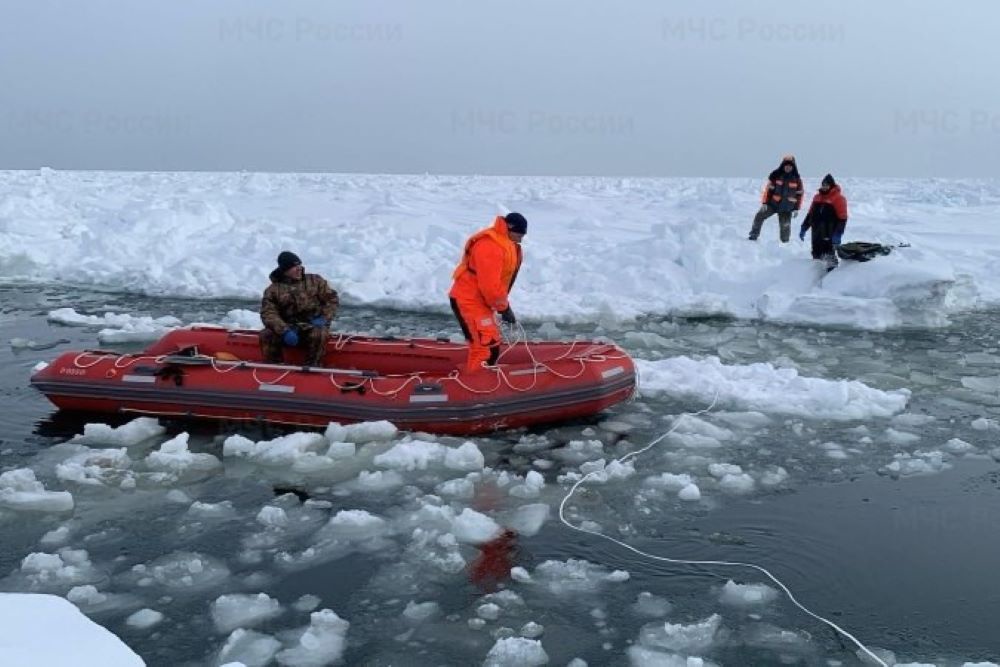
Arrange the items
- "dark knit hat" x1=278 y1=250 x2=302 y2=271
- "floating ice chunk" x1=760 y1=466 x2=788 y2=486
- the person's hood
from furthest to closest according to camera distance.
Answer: the person's hood
"dark knit hat" x1=278 y1=250 x2=302 y2=271
"floating ice chunk" x1=760 y1=466 x2=788 y2=486

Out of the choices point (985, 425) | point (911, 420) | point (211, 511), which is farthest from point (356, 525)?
point (985, 425)

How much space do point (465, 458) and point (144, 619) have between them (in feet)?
7.49

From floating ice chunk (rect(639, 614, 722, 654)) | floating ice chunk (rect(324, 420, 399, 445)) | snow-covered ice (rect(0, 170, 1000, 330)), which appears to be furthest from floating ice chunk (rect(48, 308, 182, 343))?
floating ice chunk (rect(639, 614, 722, 654))

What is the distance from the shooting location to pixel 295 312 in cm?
649

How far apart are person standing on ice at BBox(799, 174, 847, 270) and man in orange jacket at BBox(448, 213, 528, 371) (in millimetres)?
6448

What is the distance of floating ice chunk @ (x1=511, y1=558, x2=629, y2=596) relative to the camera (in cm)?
371

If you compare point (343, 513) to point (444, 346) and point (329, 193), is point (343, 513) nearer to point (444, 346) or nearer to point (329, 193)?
point (444, 346)

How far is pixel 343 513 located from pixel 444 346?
2.67 m

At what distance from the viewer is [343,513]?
171 inches

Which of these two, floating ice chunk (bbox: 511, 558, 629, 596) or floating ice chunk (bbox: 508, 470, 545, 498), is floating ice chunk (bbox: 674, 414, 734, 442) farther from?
floating ice chunk (bbox: 511, 558, 629, 596)

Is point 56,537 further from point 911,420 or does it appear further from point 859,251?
point 859,251

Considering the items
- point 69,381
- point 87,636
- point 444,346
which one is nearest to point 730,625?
point 87,636

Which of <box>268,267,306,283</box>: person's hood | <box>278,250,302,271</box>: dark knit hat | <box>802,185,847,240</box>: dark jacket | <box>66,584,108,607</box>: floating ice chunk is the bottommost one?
<box>66,584,108,607</box>: floating ice chunk

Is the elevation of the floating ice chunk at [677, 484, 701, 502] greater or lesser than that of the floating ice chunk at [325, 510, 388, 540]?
greater
